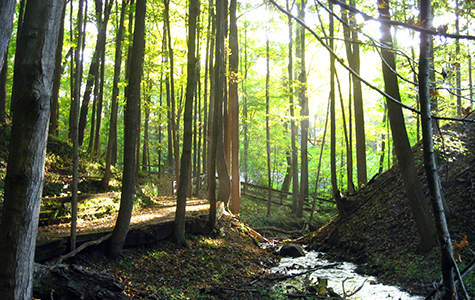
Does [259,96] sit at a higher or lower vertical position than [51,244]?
higher

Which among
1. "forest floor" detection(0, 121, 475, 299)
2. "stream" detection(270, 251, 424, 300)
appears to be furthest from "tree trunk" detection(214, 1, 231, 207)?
"stream" detection(270, 251, 424, 300)

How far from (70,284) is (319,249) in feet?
30.2

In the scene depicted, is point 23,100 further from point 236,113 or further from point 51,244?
point 236,113

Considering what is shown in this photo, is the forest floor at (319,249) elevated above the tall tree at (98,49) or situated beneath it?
situated beneath

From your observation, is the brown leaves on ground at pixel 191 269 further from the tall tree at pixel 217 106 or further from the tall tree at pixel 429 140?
the tall tree at pixel 429 140

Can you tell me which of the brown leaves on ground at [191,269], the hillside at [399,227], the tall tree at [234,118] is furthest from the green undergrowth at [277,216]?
the brown leaves on ground at [191,269]

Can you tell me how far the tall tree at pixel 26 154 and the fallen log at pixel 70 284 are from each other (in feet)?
3.49

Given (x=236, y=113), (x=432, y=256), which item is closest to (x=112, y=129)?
(x=236, y=113)

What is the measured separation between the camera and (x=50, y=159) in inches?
444

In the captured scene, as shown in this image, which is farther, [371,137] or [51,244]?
[371,137]

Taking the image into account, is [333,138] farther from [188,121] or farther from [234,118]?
[188,121]

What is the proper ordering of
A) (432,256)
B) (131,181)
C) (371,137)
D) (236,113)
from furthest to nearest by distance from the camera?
(371,137)
(236,113)
(432,256)
(131,181)

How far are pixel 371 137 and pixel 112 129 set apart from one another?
16.3 meters

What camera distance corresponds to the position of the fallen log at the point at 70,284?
4.37m
